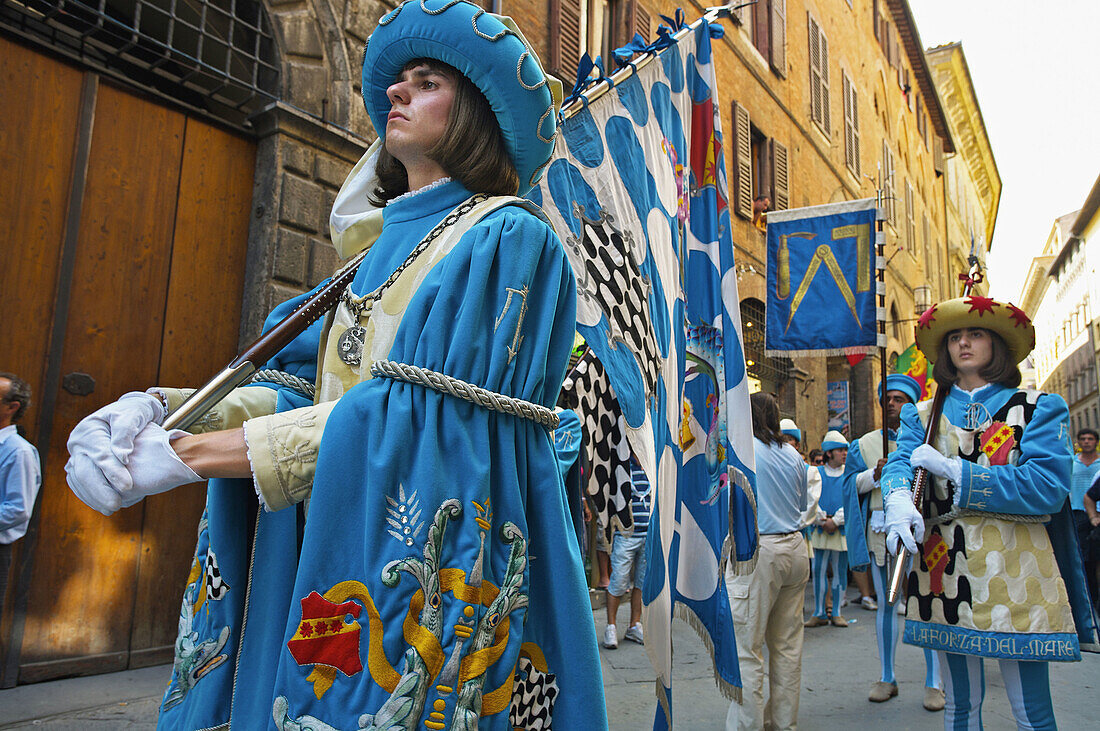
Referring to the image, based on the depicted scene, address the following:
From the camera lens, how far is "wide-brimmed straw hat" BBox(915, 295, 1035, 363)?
327 cm

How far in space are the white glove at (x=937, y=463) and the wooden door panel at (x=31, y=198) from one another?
14.2 ft

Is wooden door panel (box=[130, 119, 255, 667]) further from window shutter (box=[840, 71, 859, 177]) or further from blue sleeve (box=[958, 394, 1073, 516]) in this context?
window shutter (box=[840, 71, 859, 177])

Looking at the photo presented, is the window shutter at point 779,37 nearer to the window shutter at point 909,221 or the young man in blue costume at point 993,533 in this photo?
the window shutter at point 909,221

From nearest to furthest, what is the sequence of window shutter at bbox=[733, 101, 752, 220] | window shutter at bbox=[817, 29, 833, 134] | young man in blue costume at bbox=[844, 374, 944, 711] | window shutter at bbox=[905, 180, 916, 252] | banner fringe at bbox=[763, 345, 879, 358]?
young man in blue costume at bbox=[844, 374, 944, 711]
banner fringe at bbox=[763, 345, 879, 358]
window shutter at bbox=[733, 101, 752, 220]
window shutter at bbox=[817, 29, 833, 134]
window shutter at bbox=[905, 180, 916, 252]

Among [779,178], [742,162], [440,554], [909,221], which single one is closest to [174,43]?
[440,554]

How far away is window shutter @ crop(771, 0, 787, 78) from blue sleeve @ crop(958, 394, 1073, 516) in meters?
12.4

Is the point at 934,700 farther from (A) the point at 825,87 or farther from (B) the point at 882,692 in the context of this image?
(A) the point at 825,87

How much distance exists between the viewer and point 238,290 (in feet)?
16.6

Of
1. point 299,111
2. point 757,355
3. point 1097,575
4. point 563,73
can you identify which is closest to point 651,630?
point 299,111

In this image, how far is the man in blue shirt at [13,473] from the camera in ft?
12.0

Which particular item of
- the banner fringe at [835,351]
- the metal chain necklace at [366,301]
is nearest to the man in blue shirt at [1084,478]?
the banner fringe at [835,351]

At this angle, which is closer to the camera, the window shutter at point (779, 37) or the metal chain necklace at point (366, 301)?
the metal chain necklace at point (366, 301)

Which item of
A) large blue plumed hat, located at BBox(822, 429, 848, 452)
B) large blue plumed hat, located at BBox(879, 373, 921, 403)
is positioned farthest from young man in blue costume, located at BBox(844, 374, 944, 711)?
large blue plumed hat, located at BBox(822, 429, 848, 452)

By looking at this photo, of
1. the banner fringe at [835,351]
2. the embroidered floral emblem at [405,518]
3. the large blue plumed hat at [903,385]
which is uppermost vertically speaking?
the banner fringe at [835,351]
